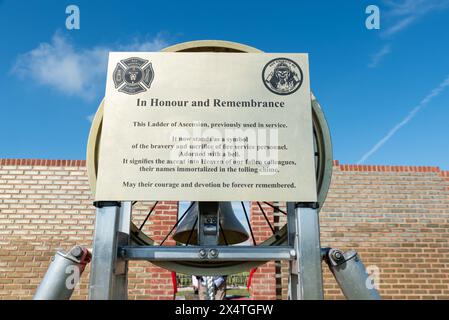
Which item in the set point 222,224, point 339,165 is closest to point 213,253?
point 222,224

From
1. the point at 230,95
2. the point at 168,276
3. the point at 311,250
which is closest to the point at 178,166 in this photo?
the point at 230,95

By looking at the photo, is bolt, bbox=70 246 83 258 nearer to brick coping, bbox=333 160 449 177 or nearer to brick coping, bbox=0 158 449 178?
brick coping, bbox=0 158 449 178

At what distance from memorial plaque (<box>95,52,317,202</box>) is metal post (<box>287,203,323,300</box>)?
0.41 ft

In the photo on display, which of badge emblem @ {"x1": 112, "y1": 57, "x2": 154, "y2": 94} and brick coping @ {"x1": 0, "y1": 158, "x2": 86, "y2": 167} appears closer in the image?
badge emblem @ {"x1": 112, "y1": 57, "x2": 154, "y2": 94}

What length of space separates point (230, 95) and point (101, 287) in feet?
4.87

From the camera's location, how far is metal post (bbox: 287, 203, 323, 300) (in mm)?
2426

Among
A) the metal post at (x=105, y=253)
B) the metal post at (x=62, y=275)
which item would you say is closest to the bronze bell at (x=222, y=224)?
the metal post at (x=105, y=253)

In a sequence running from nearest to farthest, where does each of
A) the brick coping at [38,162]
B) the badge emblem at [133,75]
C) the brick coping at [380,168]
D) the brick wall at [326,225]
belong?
the badge emblem at [133,75] → the brick wall at [326,225] → the brick coping at [38,162] → the brick coping at [380,168]

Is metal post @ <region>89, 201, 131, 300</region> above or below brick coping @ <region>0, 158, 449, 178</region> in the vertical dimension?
below

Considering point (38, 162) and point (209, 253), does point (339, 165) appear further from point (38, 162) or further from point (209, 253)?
point (38, 162)

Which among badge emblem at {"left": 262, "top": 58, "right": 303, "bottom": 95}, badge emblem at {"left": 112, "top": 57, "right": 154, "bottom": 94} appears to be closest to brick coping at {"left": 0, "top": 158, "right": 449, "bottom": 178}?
badge emblem at {"left": 112, "top": 57, "right": 154, "bottom": 94}

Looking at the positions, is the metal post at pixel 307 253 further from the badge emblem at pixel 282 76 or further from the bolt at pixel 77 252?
the bolt at pixel 77 252

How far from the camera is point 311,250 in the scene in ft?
8.14

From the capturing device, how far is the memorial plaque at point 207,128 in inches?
97.0
